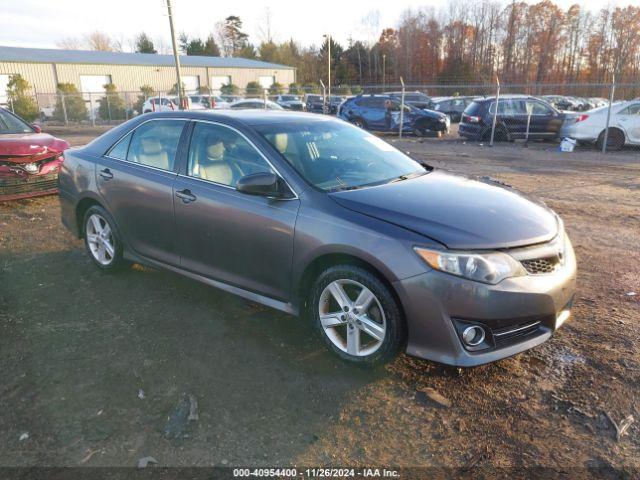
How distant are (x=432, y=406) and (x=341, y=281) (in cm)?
91

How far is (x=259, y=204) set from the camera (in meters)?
3.51

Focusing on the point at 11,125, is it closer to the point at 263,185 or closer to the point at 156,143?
the point at 156,143

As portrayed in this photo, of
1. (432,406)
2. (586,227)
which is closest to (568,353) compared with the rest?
(432,406)

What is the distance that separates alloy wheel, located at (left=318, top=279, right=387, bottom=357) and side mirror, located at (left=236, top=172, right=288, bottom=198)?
28.9 inches

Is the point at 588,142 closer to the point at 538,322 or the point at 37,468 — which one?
the point at 538,322

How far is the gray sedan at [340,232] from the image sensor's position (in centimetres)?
285

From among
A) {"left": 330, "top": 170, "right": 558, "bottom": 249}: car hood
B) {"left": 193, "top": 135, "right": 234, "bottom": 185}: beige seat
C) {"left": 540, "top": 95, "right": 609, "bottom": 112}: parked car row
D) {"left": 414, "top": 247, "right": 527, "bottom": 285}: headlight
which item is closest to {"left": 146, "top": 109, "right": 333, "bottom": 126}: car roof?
{"left": 193, "top": 135, "right": 234, "bottom": 185}: beige seat

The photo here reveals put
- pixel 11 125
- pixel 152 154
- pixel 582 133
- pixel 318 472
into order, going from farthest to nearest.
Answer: pixel 582 133 < pixel 11 125 < pixel 152 154 < pixel 318 472

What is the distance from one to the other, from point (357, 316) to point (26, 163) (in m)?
6.91

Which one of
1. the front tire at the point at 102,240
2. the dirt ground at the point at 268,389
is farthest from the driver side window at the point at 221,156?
the front tire at the point at 102,240

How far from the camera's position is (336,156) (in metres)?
3.96

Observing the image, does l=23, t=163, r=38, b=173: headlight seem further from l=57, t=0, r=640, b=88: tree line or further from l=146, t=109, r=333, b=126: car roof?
l=57, t=0, r=640, b=88: tree line

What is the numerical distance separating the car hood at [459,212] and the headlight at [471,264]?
58 millimetres

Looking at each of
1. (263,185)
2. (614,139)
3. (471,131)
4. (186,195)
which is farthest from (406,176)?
(471,131)
